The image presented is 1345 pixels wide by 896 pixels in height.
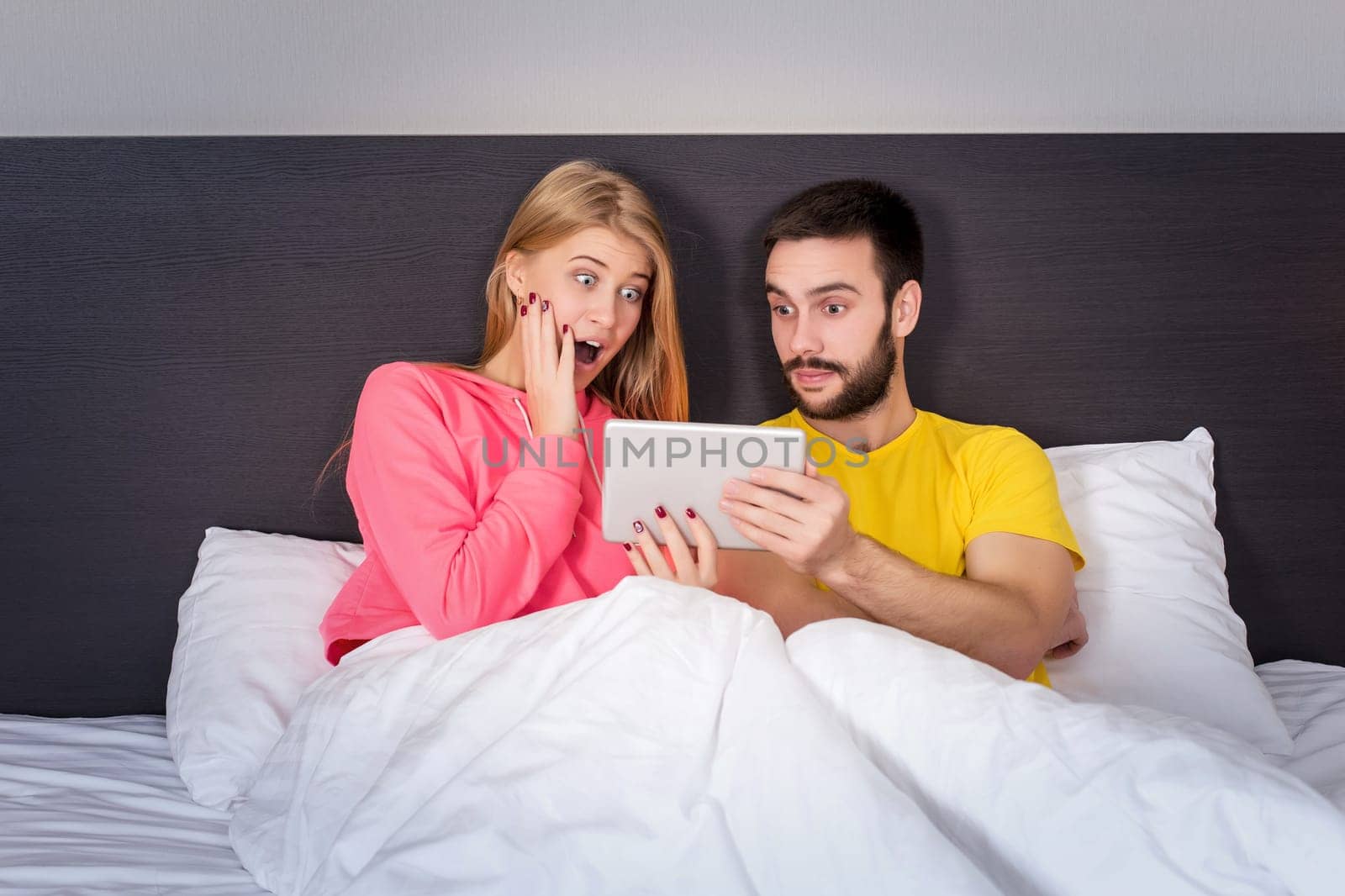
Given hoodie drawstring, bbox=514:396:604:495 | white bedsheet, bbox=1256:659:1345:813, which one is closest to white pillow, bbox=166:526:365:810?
hoodie drawstring, bbox=514:396:604:495

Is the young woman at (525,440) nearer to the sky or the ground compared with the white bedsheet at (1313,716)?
nearer to the sky

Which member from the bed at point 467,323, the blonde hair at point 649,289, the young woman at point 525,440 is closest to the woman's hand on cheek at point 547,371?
the young woman at point 525,440

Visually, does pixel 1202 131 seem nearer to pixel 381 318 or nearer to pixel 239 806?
pixel 381 318

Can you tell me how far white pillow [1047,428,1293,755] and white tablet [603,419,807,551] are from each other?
24.8 inches

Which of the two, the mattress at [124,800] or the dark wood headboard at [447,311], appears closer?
the mattress at [124,800]

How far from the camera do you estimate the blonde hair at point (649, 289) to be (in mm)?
1453

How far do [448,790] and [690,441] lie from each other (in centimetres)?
47

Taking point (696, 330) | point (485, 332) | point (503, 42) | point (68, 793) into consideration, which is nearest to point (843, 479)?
point (696, 330)

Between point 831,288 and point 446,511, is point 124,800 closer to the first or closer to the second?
point 446,511

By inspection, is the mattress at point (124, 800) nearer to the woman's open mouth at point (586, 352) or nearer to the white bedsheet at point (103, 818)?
the white bedsheet at point (103, 818)

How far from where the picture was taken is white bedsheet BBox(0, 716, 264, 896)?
1004 mm

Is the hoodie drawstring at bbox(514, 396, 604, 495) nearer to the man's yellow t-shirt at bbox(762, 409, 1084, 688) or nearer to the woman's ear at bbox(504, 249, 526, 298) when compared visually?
the woman's ear at bbox(504, 249, 526, 298)

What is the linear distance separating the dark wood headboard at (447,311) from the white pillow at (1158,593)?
0.46ft

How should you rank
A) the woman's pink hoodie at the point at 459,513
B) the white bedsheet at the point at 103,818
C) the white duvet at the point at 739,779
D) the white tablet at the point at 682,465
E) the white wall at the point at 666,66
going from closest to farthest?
the white duvet at the point at 739,779
the white bedsheet at the point at 103,818
the white tablet at the point at 682,465
the woman's pink hoodie at the point at 459,513
the white wall at the point at 666,66
